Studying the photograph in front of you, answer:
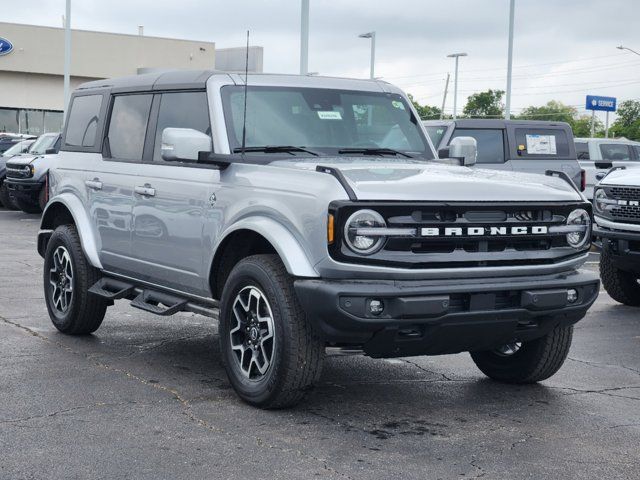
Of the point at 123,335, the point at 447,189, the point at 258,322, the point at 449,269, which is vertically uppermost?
the point at 447,189

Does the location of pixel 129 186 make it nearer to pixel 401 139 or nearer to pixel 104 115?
pixel 104 115

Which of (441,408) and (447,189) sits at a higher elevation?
(447,189)

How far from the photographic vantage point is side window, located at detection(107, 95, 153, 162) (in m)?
7.60

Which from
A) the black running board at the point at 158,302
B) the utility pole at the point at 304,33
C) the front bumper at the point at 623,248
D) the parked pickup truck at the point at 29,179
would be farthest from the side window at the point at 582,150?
the black running board at the point at 158,302

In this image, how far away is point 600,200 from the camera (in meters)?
10.6

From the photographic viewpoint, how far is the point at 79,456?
197 inches

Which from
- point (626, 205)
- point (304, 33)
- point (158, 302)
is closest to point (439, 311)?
point (158, 302)

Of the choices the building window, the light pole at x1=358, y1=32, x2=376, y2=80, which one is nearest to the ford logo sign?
the building window

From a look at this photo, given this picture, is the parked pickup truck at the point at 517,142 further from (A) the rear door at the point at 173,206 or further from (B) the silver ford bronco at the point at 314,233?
(A) the rear door at the point at 173,206

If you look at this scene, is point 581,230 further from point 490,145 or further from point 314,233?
point 490,145

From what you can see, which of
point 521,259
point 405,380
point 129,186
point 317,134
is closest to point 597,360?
point 405,380

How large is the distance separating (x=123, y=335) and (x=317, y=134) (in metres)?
2.57

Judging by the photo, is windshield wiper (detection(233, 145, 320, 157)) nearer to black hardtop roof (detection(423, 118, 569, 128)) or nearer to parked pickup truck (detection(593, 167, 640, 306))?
parked pickup truck (detection(593, 167, 640, 306))

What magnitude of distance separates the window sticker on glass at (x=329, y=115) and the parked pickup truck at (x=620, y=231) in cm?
405
